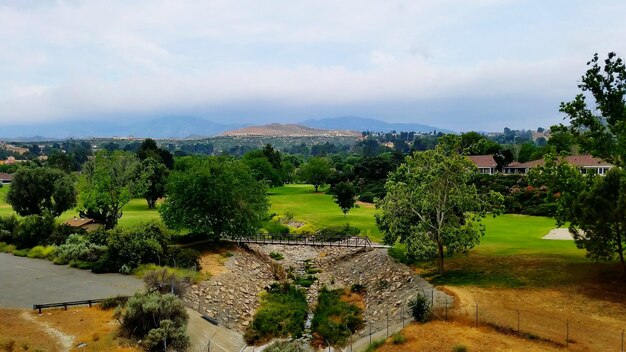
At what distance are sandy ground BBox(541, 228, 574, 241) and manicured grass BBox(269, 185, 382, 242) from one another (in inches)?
674

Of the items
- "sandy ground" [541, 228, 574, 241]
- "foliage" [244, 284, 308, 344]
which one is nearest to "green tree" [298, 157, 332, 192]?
"sandy ground" [541, 228, 574, 241]

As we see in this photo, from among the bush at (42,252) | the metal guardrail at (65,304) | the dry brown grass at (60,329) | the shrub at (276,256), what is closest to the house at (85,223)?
the bush at (42,252)

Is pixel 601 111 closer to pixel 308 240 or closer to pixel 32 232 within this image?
pixel 308 240

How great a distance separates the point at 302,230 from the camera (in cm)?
6194

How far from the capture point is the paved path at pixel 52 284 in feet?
97.1

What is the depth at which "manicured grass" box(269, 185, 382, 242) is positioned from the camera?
2443 inches

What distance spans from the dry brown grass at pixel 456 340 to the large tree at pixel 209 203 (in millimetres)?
23319

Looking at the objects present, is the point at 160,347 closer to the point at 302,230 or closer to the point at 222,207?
the point at 222,207

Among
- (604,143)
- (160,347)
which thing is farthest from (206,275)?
(604,143)

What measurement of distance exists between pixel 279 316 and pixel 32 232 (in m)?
27.0

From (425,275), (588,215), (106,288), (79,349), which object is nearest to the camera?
(79,349)

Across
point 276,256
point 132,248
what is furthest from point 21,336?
point 276,256

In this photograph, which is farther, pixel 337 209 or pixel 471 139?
pixel 471 139

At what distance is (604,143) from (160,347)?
31551mm
